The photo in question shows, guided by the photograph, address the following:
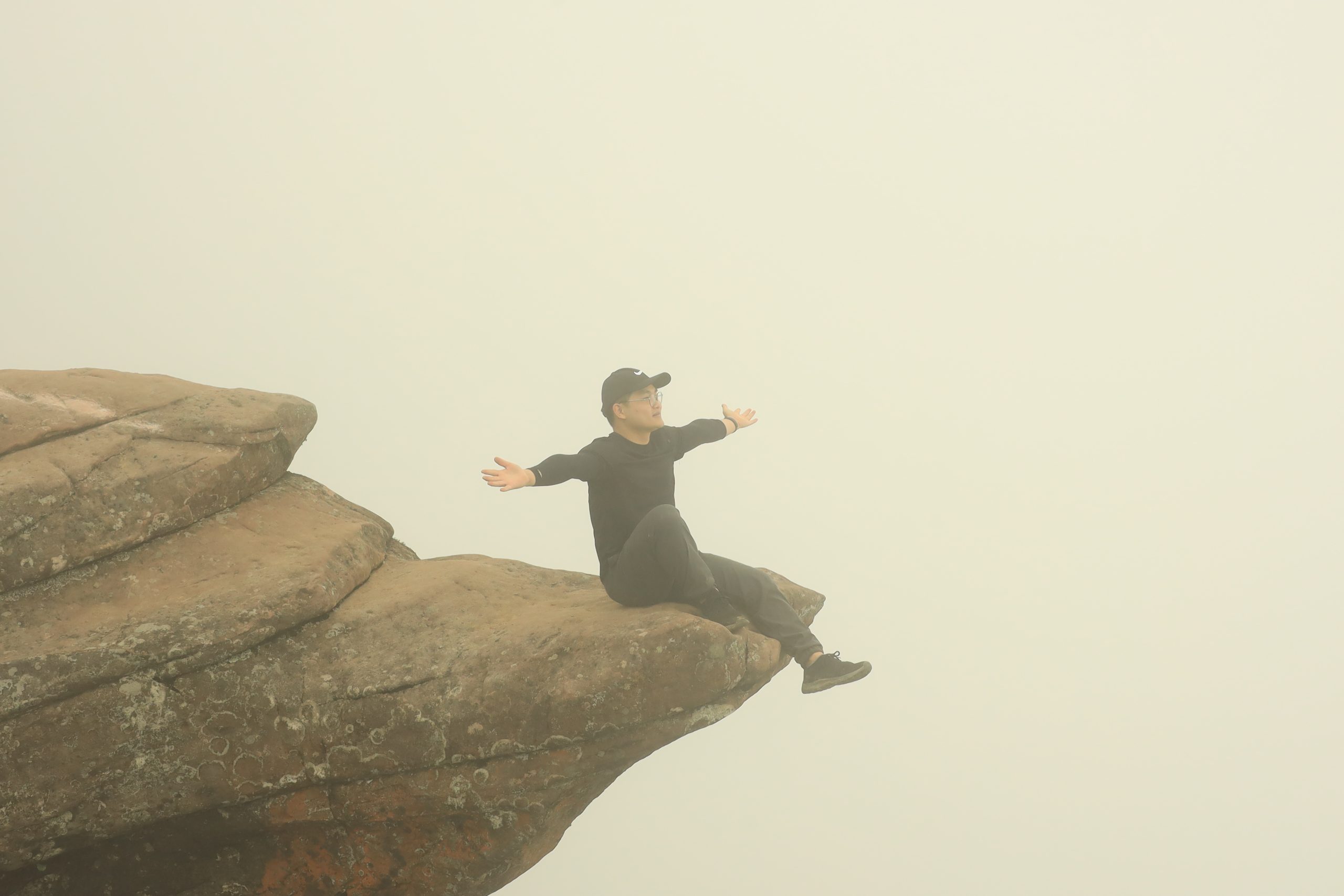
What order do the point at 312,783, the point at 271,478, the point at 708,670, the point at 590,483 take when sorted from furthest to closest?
the point at 271,478 → the point at 590,483 → the point at 312,783 → the point at 708,670

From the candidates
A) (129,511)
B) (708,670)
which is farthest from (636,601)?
(129,511)

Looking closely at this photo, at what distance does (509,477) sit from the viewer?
800 cm

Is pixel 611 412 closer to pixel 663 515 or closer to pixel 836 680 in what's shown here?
pixel 663 515

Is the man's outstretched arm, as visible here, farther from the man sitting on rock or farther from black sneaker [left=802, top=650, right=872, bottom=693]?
black sneaker [left=802, top=650, right=872, bottom=693]

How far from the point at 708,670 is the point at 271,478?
15.4ft

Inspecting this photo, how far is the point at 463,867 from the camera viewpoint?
8562 millimetres

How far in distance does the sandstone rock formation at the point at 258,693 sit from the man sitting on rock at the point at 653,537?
12.4 inches

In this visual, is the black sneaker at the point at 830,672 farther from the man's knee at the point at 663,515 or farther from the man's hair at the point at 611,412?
the man's hair at the point at 611,412

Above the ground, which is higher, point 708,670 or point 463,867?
point 708,670

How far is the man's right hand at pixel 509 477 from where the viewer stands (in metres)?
7.92

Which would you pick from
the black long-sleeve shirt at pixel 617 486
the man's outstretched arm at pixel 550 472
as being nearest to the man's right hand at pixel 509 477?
the man's outstretched arm at pixel 550 472

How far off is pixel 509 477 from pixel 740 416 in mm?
2960

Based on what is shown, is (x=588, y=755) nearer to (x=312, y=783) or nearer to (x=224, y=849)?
(x=312, y=783)

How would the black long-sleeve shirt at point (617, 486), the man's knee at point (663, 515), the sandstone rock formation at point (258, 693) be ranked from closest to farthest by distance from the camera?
the sandstone rock formation at point (258, 693) < the man's knee at point (663, 515) < the black long-sleeve shirt at point (617, 486)
